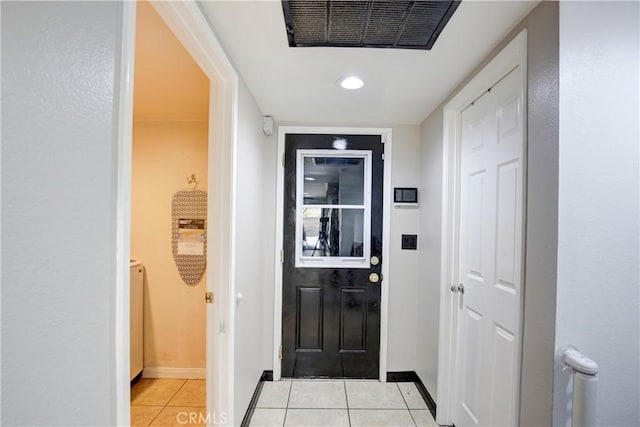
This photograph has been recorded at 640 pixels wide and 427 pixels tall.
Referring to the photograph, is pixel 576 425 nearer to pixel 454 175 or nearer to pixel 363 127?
pixel 454 175

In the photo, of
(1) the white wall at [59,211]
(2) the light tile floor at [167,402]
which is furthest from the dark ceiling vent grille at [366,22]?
(2) the light tile floor at [167,402]

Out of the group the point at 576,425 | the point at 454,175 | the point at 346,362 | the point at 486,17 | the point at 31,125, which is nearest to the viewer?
the point at 31,125

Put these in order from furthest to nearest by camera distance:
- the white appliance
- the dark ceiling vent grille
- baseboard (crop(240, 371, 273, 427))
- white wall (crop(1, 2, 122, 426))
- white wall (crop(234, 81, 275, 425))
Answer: the white appliance → baseboard (crop(240, 371, 273, 427)) → white wall (crop(234, 81, 275, 425)) → the dark ceiling vent grille → white wall (crop(1, 2, 122, 426))

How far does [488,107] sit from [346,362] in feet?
7.12

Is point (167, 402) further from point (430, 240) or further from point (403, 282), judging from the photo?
point (430, 240)

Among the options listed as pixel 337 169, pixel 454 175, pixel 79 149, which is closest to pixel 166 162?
pixel 337 169

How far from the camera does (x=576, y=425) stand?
2.98ft

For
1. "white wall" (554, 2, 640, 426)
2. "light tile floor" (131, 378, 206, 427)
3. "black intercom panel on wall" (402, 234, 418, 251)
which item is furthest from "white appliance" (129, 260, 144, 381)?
"white wall" (554, 2, 640, 426)

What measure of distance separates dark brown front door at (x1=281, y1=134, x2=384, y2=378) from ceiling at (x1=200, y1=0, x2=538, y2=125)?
0.38m

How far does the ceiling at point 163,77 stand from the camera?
1.30 metres

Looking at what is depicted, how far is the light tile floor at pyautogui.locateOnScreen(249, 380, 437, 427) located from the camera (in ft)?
6.34

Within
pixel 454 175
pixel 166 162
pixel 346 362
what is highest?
pixel 166 162

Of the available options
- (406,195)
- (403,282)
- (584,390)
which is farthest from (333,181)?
(584,390)

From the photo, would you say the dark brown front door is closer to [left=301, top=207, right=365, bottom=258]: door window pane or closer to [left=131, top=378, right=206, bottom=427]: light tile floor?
[left=301, top=207, right=365, bottom=258]: door window pane
